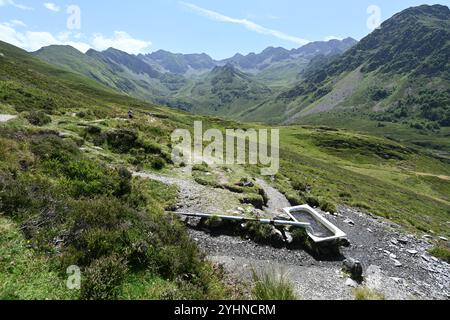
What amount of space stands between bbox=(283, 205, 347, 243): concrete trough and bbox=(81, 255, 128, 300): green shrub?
988 cm

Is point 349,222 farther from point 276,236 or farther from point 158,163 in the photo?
point 158,163

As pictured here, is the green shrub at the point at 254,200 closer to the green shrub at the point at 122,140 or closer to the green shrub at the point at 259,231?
the green shrub at the point at 259,231

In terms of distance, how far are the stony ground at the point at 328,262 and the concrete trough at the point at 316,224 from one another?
2.98ft

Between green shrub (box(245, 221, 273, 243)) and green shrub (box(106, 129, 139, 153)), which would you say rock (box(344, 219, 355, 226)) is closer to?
A: green shrub (box(245, 221, 273, 243))

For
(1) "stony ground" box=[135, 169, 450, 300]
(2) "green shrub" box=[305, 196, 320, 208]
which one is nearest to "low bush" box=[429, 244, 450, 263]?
(1) "stony ground" box=[135, 169, 450, 300]

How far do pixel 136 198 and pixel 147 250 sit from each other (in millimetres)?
5653

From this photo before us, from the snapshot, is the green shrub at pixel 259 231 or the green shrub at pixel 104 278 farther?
the green shrub at pixel 259 231

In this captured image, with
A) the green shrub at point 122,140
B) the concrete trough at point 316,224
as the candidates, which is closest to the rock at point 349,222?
the concrete trough at point 316,224

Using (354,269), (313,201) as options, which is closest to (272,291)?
(354,269)

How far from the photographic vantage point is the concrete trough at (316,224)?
16.8m

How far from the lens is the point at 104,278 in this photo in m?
8.12

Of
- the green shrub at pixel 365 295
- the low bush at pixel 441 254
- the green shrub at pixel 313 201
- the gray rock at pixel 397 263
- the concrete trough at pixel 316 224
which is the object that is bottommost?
the low bush at pixel 441 254
